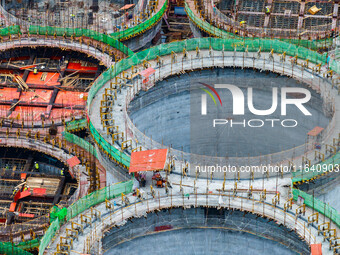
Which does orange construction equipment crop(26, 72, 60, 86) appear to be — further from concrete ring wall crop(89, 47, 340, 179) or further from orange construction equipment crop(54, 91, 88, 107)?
concrete ring wall crop(89, 47, 340, 179)

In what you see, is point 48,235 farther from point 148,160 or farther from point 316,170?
point 316,170

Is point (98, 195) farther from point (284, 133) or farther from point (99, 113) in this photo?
point (284, 133)

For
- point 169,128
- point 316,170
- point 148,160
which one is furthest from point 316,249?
point 169,128

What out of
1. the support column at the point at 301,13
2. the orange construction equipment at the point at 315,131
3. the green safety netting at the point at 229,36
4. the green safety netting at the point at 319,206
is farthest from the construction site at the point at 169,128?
the orange construction equipment at the point at 315,131

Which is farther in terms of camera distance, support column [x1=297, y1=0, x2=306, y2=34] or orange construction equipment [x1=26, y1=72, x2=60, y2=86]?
support column [x1=297, y1=0, x2=306, y2=34]

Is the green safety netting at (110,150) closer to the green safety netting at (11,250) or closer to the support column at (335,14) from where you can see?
the green safety netting at (11,250)

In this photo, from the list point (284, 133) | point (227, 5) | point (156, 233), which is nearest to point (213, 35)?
point (227, 5)

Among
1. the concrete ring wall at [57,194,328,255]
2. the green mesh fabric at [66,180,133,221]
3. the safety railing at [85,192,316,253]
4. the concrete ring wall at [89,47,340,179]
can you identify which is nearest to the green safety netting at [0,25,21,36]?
the concrete ring wall at [89,47,340,179]
